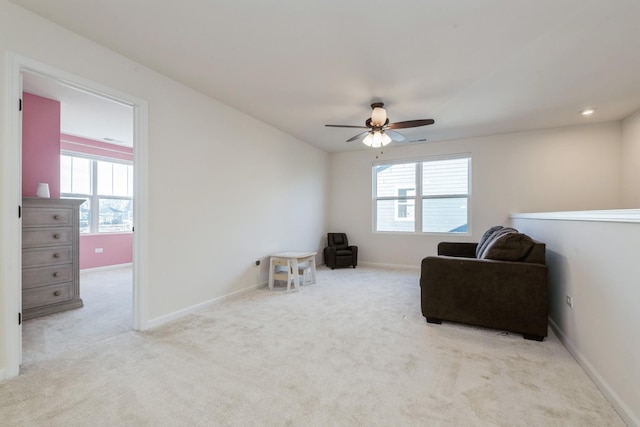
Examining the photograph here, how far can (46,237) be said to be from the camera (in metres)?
3.26

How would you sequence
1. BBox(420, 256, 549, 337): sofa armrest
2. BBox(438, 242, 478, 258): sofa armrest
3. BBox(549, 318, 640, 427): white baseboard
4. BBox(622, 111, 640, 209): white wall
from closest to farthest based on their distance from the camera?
BBox(549, 318, 640, 427): white baseboard < BBox(420, 256, 549, 337): sofa armrest < BBox(622, 111, 640, 209): white wall < BBox(438, 242, 478, 258): sofa armrest

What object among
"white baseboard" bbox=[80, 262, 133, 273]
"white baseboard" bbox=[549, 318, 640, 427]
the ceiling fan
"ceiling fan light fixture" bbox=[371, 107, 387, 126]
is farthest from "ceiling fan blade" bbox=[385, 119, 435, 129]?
"white baseboard" bbox=[80, 262, 133, 273]

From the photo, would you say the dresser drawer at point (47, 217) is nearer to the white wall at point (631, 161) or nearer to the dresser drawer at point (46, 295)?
the dresser drawer at point (46, 295)

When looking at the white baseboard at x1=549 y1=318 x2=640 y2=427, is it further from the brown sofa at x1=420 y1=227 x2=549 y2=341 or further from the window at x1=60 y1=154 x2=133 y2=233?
the window at x1=60 y1=154 x2=133 y2=233

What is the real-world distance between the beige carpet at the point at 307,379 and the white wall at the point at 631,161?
10.3 feet

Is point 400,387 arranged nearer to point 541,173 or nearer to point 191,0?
point 191,0

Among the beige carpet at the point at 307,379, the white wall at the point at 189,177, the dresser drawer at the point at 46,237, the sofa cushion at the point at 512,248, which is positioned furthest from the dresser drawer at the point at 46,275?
the sofa cushion at the point at 512,248

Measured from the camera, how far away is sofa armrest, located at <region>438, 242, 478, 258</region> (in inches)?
174

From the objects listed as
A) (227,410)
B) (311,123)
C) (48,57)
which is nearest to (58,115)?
(48,57)

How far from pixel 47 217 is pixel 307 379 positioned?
136 inches

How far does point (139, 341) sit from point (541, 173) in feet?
20.0

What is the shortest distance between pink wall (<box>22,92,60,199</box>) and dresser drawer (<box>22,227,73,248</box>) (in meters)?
0.52

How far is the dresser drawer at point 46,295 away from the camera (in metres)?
3.07

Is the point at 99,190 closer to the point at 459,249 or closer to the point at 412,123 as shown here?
the point at 412,123
